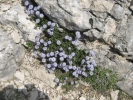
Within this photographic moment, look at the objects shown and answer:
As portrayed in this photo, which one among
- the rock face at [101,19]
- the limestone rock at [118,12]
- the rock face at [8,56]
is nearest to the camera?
the limestone rock at [118,12]

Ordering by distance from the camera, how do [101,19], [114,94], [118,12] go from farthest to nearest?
[114,94], [101,19], [118,12]

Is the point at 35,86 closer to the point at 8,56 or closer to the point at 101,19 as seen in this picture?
the point at 8,56

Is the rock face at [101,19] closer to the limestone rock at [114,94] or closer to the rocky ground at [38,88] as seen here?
the limestone rock at [114,94]

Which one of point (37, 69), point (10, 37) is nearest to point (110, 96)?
point (37, 69)

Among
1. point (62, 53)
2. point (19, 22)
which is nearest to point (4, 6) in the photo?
point (19, 22)

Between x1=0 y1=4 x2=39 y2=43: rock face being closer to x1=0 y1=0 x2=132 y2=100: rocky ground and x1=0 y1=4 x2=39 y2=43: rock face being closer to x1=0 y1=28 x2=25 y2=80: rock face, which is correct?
x1=0 y1=0 x2=132 y2=100: rocky ground

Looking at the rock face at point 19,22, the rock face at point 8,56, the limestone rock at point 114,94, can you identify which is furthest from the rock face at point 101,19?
the rock face at point 8,56

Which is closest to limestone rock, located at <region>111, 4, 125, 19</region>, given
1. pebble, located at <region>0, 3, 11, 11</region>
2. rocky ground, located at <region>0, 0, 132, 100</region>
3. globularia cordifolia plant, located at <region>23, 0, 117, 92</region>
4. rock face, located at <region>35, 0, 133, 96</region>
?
rock face, located at <region>35, 0, 133, 96</region>

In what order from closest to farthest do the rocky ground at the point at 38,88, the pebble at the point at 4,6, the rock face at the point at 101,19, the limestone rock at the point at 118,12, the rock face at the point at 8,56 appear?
1. the limestone rock at the point at 118,12
2. the rock face at the point at 101,19
3. the rock face at the point at 8,56
4. the rocky ground at the point at 38,88
5. the pebble at the point at 4,6
